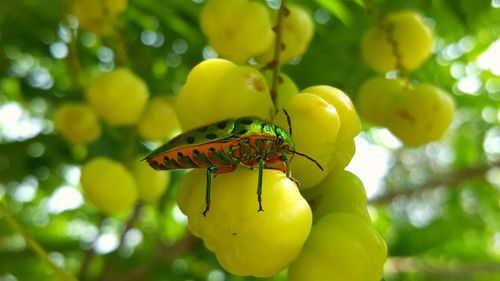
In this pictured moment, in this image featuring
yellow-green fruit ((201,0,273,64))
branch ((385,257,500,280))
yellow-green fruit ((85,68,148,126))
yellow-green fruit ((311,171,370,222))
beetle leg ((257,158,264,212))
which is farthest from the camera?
branch ((385,257,500,280))

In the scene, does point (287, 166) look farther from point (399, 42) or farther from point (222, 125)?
point (399, 42)

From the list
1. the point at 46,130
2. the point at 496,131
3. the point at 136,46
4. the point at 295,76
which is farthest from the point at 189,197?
the point at 496,131

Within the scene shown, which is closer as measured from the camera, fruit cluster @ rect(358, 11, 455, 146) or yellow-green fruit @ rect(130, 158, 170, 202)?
fruit cluster @ rect(358, 11, 455, 146)

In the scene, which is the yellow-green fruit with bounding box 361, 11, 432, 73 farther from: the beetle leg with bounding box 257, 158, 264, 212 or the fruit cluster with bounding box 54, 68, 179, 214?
the beetle leg with bounding box 257, 158, 264, 212

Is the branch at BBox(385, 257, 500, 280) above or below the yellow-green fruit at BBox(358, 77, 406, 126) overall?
below

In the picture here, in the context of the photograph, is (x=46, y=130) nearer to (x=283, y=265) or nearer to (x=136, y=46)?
(x=136, y=46)

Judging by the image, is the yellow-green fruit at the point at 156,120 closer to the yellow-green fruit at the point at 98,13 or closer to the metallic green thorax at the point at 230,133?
the yellow-green fruit at the point at 98,13

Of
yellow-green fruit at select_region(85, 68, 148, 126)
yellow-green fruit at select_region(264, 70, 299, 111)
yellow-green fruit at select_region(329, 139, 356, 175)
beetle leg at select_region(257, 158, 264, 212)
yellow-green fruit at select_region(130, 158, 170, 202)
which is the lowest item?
yellow-green fruit at select_region(130, 158, 170, 202)

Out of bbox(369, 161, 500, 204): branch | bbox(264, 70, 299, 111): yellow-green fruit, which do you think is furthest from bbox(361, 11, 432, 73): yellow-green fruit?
bbox(369, 161, 500, 204): branch
